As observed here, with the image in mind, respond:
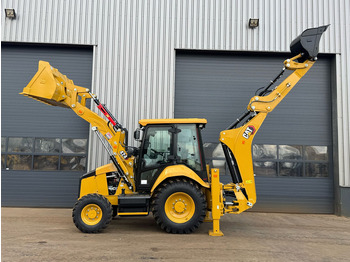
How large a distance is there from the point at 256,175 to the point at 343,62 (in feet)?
17.2

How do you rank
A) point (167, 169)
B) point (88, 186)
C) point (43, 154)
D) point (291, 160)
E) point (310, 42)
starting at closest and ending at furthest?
1. point (167, 169)
2. point (310, 42)
3. point (88, 186)
4. point (43, 154)
5. point (291, 160)

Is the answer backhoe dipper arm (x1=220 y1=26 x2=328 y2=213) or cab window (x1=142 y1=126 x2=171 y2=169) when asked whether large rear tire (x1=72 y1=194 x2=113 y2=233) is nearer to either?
cab window (x1=142 y1=126 x2=171 y2=169)

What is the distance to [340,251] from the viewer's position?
5105mm

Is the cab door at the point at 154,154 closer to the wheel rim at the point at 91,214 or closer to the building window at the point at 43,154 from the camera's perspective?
the wheel rim at the point at 91,214

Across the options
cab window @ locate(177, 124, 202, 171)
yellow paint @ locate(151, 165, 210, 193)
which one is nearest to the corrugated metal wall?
cab window @ locate(177, 124, 202, 171)

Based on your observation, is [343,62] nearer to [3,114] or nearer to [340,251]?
[340,251]

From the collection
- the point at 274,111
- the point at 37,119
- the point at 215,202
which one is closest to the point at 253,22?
the point at 274,111

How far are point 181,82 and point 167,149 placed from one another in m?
4.29

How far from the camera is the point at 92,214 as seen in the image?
5.93 meters

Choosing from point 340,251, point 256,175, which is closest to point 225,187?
point 340,251

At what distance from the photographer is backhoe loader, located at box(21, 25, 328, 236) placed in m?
5.89

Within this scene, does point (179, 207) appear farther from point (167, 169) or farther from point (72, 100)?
point (72, 100)

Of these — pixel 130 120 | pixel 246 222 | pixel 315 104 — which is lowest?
pixel 246 222

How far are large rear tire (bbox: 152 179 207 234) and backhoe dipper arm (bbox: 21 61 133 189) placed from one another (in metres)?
1.01
